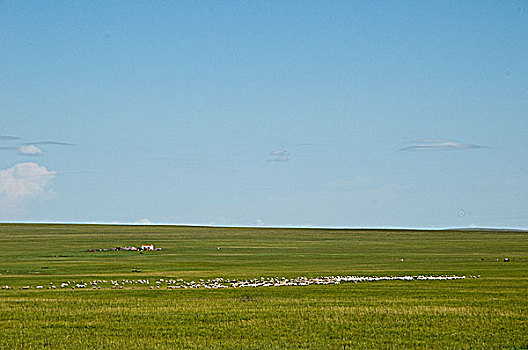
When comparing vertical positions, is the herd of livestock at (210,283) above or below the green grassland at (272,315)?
above

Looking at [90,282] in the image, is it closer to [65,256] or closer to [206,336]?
[206,336]

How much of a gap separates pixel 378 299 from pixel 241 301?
7625mm

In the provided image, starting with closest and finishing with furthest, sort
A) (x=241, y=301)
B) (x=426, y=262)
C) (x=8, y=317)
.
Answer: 1. (x=8, y=317)
2. (x=241, y=301)
3. (x=426, y=262)

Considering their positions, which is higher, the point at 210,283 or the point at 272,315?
the point at 210,283

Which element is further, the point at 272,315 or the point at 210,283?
the point at 210,283

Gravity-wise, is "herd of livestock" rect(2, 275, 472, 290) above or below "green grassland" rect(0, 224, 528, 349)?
above

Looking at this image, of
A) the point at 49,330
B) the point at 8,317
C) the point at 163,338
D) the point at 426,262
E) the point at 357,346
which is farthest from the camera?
the point at 426,262

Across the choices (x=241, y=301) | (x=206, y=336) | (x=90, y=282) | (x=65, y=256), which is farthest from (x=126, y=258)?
(x=206, y=336)

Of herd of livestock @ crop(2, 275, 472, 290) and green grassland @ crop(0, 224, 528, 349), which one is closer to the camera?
green grassland @ crop(0, 224, 528, 349)

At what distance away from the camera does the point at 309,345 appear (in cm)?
2595

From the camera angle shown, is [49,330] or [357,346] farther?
[49,330]

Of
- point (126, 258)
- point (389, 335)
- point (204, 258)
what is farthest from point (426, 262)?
point (389, 335)

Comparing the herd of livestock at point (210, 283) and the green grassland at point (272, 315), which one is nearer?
the green grassland at point (272, 315)

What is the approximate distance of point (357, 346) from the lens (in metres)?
25.7
